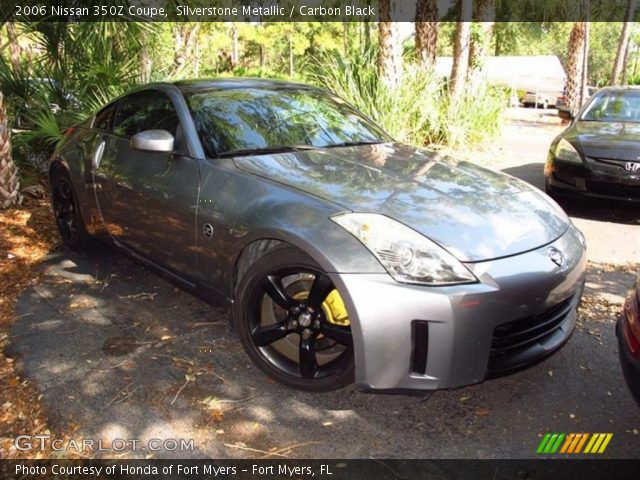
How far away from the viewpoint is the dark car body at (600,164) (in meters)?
5.61

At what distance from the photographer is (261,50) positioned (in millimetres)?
47000

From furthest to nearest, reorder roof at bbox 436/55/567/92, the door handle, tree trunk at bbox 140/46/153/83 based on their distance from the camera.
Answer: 1. roof at bbox 436/55/567/92
2. tree trunk at bbox 140/46/153/83
3. the door handle

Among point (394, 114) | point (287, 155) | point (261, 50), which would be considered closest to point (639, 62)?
point (261, 50)

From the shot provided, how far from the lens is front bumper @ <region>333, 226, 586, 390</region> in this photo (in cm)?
230

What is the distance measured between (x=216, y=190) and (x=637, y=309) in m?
2.19

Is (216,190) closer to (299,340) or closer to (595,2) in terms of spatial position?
(299,340)

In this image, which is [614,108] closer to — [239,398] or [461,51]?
[461,51]

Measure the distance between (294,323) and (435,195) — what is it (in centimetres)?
102

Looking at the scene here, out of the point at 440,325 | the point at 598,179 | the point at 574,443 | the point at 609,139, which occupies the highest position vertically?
the point at 609,139

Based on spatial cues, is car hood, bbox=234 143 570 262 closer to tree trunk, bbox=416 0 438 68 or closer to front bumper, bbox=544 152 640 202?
front bumper, bbox=544 152 640 202

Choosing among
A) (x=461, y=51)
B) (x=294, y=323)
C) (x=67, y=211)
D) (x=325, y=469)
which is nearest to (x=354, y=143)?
(x=294, y=323)

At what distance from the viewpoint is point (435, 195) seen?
287 centimetres

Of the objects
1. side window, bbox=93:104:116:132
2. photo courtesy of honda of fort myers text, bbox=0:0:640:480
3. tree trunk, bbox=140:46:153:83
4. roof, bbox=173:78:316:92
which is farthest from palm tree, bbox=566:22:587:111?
side window, bbox=93:104:116:132

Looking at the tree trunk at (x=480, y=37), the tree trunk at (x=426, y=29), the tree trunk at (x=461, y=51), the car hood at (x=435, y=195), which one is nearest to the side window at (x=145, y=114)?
the car hood at (x=435, y=195)
